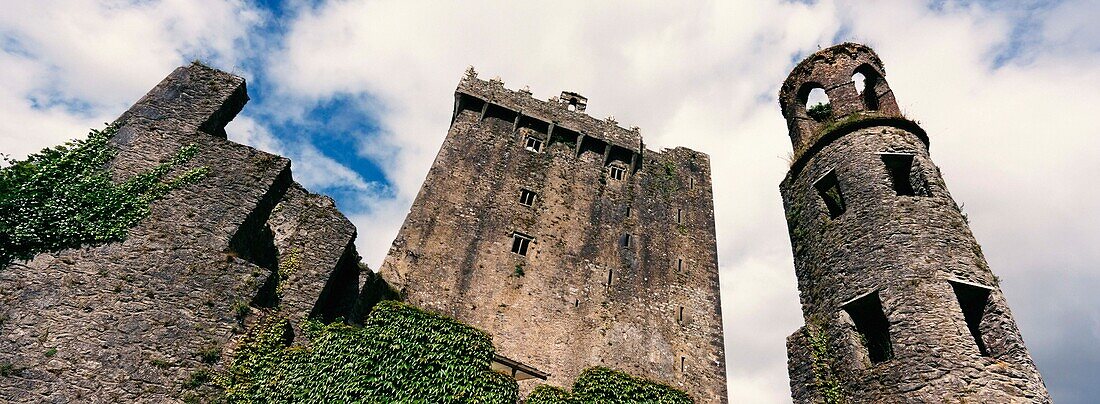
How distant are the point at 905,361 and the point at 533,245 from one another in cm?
1485

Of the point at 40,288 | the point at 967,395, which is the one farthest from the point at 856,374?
the point at 40,288

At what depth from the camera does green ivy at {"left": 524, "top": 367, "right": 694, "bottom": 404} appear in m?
10.8

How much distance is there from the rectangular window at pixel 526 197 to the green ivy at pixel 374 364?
1287cm

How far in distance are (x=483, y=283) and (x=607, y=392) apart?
10.1m

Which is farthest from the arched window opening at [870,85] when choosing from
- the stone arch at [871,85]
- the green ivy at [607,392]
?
the green ivy at [607,392]

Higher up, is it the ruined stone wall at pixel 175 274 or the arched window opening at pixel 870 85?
the arched window opening at pixel 870 85

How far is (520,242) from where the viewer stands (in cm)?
2231

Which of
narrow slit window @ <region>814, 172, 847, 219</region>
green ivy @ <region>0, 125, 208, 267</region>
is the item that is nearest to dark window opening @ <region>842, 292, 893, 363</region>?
narrow slit window @ <region>814, 172, 847, 219</region>

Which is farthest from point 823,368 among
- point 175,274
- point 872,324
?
point 175,274

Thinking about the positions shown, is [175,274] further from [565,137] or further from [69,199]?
[565,137]

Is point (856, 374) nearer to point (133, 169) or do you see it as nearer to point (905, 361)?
point (905, 361)

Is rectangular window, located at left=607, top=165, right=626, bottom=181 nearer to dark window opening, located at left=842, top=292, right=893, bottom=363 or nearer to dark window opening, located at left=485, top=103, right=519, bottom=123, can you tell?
dark window opening, located at left=485, top=103, right=519, bottom=123

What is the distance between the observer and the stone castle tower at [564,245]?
19.9 meters

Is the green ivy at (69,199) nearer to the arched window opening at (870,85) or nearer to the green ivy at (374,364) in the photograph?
the green ivy at (374,364)
